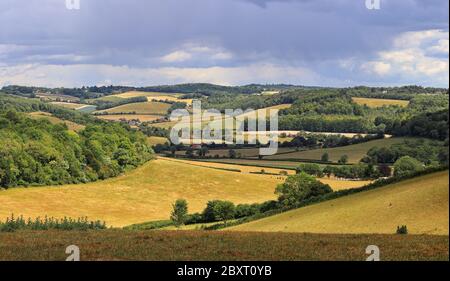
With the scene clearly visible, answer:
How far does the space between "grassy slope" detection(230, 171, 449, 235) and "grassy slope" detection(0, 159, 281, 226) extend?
139ft

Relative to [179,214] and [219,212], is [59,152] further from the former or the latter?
[219,212]

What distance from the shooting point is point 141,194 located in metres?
115

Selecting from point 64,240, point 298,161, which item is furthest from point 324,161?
point 64,240

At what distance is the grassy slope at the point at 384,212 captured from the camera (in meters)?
38.4

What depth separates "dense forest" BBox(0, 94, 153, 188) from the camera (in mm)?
104625

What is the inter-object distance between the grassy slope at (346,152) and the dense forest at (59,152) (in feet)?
124

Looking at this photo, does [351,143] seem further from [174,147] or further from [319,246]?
[319,246]

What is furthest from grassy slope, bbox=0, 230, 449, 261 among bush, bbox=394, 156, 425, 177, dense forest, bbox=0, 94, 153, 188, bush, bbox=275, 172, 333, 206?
dense forest, bbox=0, 94, 153, 188

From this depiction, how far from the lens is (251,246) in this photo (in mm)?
23281

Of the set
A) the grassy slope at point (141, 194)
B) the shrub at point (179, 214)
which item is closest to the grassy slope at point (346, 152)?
the grassy slope at point (141, 194)

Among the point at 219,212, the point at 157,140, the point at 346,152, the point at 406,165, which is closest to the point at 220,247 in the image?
the point at 219,212

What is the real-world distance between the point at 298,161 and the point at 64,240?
11462cm

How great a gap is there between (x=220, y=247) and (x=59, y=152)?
9658cm

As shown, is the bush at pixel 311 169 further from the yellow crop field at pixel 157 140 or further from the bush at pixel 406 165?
the yellow crop field at pixel 157 140
